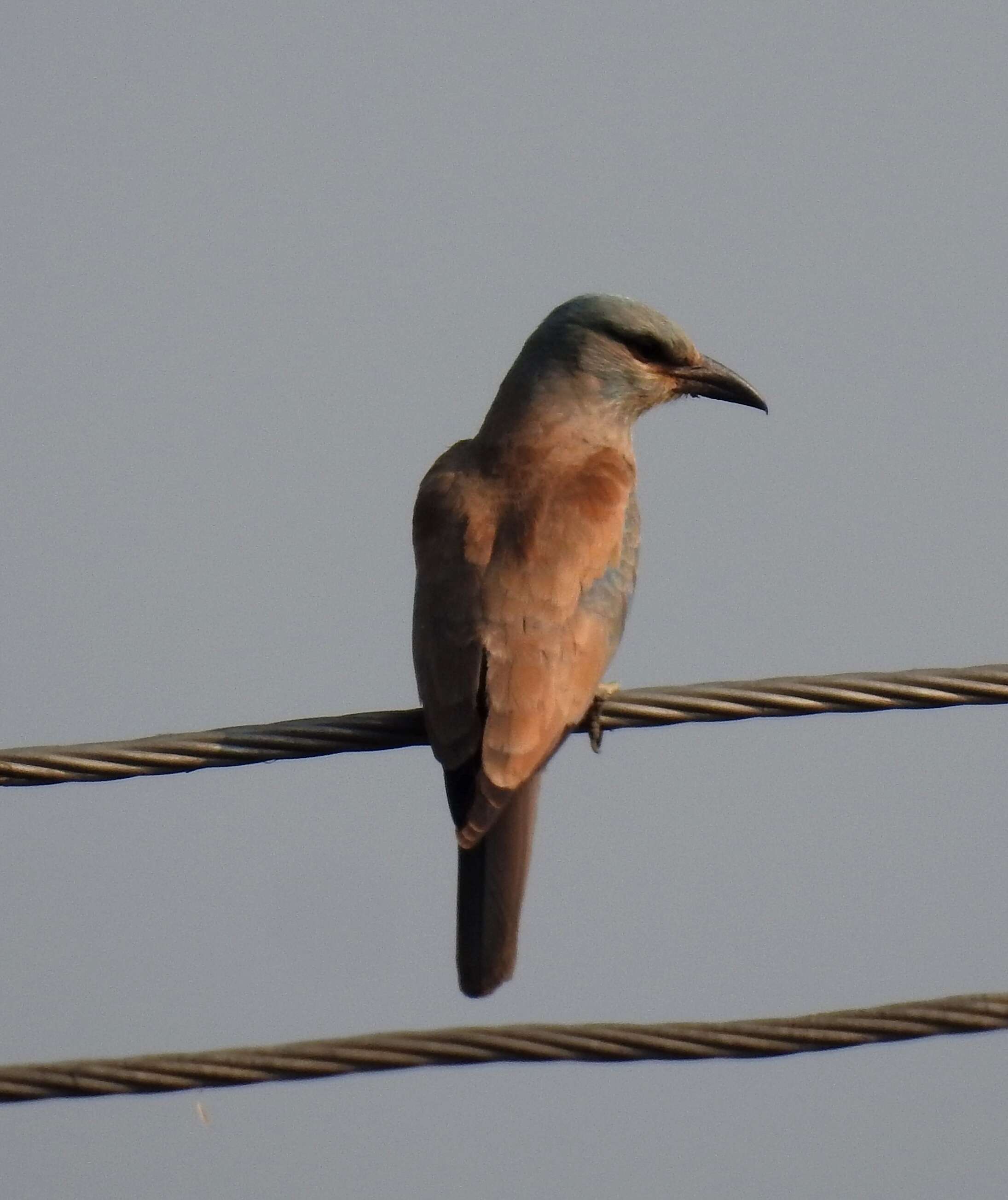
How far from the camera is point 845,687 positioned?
15.1ft

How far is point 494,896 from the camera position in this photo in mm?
5262

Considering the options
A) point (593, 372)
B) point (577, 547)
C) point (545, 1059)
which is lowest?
point (545, 1059)

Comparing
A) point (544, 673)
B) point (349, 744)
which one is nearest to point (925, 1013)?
point (349, 744)

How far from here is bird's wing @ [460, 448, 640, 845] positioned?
545cm

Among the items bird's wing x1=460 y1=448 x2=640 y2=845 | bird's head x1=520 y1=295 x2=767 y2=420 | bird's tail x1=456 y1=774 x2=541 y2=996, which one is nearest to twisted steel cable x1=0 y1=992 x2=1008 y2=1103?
bird's tail x1=456 y1=774 x2=541 y2=996

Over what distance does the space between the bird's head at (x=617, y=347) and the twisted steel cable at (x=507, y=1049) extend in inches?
161

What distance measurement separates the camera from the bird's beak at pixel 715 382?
7.92 meters

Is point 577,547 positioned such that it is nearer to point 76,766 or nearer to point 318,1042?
point 76,766

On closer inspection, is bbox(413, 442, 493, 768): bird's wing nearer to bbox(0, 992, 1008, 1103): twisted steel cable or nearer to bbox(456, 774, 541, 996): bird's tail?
bbox(456, 774, 541, 996): bird's tail

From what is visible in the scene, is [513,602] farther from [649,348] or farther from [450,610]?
[649,348]

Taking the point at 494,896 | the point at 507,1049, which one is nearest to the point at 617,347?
the point at 494,896

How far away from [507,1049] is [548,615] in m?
2.18

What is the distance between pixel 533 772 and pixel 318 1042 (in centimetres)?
177

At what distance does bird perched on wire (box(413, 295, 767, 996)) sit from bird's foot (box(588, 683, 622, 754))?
0.03 meters
